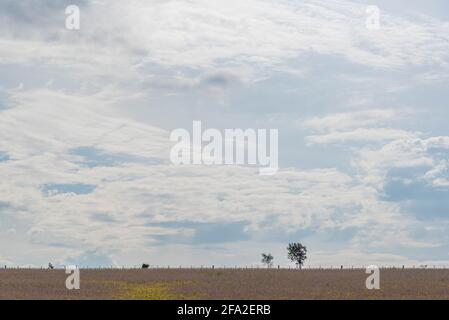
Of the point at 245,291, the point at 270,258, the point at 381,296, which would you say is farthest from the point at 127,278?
the point at 270,258

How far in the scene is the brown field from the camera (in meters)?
64.6

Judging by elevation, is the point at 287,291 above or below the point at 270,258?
below

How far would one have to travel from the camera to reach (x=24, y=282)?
83188 millimetres

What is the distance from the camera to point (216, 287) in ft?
246

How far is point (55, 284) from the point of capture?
79.4 metres

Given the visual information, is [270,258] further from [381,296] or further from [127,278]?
[381,296]

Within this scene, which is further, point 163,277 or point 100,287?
point 163,277

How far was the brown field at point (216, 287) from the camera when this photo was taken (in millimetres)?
64625

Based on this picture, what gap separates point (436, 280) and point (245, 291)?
31.7 metres
